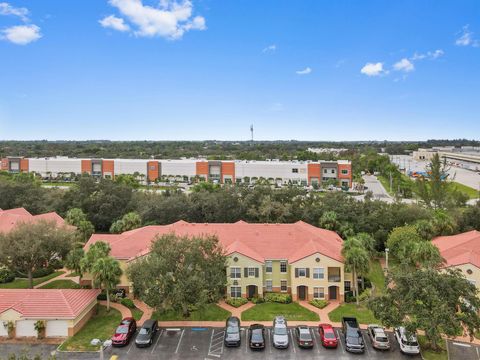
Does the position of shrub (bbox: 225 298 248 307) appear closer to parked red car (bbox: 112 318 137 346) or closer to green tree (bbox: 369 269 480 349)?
parked red car (bbox: 112 318 137 346)

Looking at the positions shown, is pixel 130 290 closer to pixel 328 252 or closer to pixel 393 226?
pixel 328 252

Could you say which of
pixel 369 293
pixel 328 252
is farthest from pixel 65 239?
pixel 369 293

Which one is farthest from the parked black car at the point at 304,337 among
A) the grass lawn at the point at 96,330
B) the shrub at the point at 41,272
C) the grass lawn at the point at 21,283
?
the shrub at the point at 41,272

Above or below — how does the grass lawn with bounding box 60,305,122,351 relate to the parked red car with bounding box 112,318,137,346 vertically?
below

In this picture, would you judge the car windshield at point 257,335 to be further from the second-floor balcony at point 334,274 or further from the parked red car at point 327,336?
the second-floor balcony at point 334,274

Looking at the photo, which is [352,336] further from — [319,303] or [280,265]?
[280,265]

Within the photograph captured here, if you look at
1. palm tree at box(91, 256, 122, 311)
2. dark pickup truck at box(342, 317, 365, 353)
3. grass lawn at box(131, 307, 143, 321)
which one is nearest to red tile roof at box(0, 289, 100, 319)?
palm tree at box(91, 256, 122, 311)
